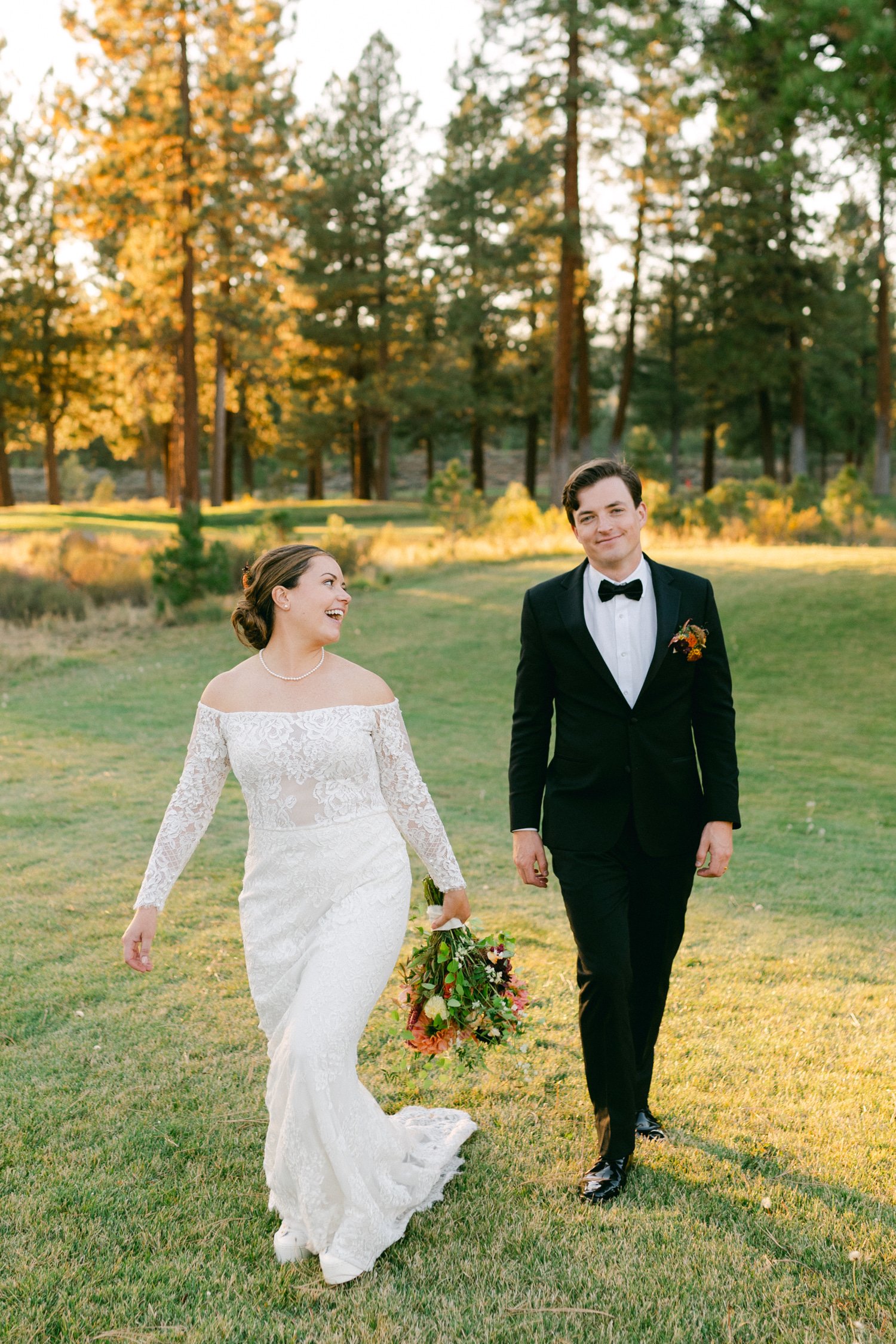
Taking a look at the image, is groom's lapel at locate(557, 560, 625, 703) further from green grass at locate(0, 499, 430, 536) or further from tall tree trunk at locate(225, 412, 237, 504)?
tall tree trunk at locate(225, 412, 237, 504)

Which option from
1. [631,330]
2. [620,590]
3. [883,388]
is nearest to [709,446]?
[631,330]

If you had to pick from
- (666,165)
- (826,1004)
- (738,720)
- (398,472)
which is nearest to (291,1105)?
(826,1004)

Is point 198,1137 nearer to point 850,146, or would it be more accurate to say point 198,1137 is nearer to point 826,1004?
point 826,1004

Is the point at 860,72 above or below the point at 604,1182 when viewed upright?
above

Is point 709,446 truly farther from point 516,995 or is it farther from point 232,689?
point 232,689

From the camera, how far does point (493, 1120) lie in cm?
407

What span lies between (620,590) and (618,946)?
1.20m

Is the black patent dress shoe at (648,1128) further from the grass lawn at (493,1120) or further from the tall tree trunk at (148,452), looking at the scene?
the tall tree trunk at (148,452)

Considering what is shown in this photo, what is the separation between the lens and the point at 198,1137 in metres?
3.96

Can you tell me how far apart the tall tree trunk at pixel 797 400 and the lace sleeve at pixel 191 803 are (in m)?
38.1

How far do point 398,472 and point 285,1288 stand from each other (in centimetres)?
6945

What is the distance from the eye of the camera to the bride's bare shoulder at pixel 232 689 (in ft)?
11.0

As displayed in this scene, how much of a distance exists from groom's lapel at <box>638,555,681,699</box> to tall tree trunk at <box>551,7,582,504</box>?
2232 centimetres

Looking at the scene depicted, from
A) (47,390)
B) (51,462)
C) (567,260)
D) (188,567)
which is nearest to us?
(188,567)
